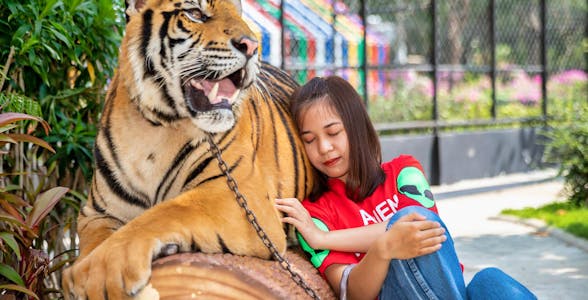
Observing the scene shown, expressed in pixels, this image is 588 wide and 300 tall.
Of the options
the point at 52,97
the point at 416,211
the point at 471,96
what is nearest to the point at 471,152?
the point at 471,96

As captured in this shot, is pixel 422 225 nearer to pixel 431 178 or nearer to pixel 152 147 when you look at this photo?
pixel 152 147

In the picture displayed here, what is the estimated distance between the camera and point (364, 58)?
383 inches

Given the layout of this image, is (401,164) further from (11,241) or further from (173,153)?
(11,241)

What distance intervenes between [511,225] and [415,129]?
3.59 meters

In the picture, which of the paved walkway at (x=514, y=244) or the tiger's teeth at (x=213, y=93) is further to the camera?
the paved walkway at (x=514, y=244)

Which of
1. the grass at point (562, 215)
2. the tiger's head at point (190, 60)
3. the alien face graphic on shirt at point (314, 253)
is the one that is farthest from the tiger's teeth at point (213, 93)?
the grass at point (562, 215)

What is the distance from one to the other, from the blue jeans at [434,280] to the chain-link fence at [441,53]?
6603 mm

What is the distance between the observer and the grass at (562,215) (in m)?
6.93

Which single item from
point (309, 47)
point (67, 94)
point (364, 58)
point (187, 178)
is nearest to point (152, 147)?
point (187, 178)

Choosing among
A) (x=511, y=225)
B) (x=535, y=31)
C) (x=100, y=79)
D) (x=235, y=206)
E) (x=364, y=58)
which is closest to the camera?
(x=235, y=206)

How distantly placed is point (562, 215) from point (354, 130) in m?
5.20

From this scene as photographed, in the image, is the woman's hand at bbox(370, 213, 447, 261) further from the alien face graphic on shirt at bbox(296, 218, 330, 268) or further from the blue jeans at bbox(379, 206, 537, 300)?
the alien face graphic on shirt at bbox(296, 218, 330, 268)

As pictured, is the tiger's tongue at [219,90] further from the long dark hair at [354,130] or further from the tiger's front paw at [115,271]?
the long dark hair at [354,130]

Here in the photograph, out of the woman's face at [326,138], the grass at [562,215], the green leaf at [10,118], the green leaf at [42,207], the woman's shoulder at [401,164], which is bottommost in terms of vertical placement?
the grass at [562,215]
